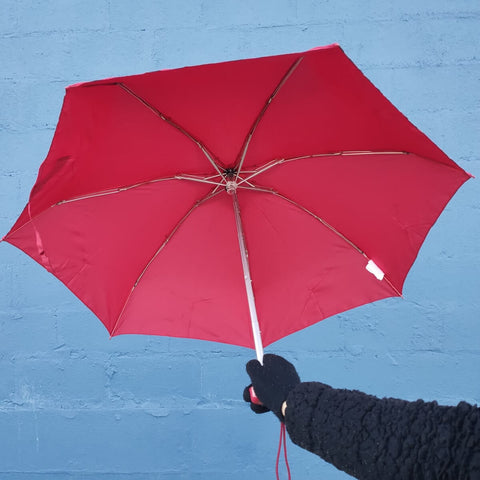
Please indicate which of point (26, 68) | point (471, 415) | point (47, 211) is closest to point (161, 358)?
point (47, 211)

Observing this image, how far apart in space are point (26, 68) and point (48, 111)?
0.69ft

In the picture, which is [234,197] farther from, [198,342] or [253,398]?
[198,342]

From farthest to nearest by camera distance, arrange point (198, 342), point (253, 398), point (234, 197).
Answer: point (198, 342), point (234, 197), point (253, 398)

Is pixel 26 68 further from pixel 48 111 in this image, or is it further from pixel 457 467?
pixel 457 467

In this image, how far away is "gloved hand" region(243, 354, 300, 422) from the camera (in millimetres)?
1241

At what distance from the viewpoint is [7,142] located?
2463 millimetres

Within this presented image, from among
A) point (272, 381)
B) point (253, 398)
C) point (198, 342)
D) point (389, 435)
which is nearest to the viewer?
point (389, 435)

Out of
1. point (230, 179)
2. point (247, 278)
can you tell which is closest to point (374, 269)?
point (247, 278)

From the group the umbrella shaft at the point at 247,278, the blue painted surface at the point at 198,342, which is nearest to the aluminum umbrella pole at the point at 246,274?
the umbrella shaft at the point at 247,278

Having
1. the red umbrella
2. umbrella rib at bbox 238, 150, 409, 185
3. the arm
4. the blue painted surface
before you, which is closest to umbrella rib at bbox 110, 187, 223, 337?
the red umbrella

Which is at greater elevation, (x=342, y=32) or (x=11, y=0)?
(x=11, y=0)

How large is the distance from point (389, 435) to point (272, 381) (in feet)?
1.42

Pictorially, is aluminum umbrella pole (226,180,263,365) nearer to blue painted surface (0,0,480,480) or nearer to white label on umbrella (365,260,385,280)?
white label on umbrella (365,260,385,280)

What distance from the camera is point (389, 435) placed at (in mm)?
891
